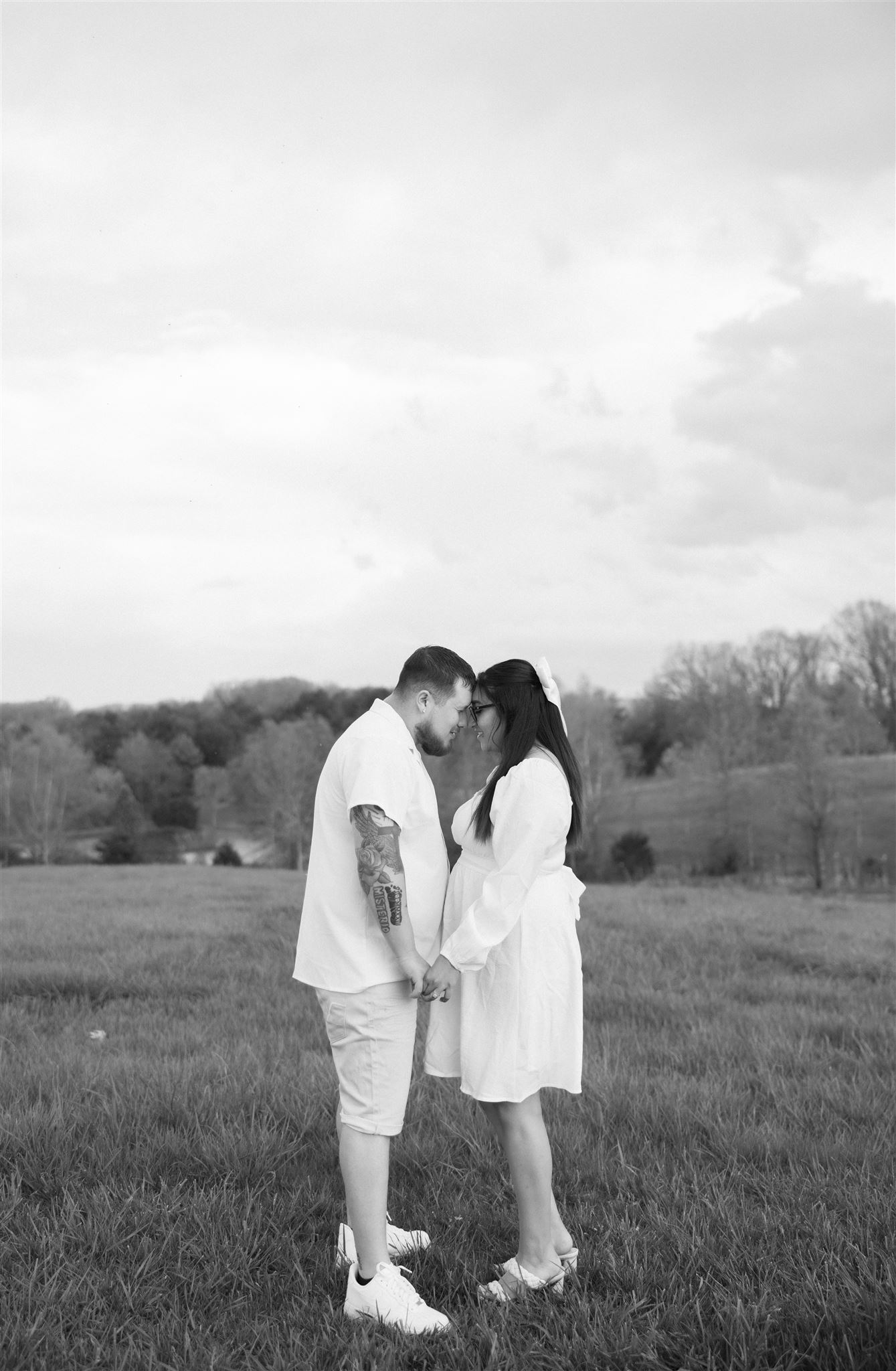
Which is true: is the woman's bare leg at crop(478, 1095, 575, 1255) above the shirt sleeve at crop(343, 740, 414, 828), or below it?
below

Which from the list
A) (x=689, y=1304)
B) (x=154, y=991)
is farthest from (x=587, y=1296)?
(x=154, y=991)

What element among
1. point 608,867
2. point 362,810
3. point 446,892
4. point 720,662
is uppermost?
point 720,662

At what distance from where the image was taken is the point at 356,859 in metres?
3.84

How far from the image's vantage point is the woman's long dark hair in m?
3.99

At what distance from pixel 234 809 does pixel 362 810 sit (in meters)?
59.9

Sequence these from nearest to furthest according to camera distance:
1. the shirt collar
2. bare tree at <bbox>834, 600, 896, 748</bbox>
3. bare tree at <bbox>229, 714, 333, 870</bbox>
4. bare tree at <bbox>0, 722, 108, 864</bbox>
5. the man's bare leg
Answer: the man's bare leg
the shirt collar
bare tree at <bbox>229, 714, 333, 870</bbox>
bare tree at <bbox>0, 722, 108, 864</bbox>
bare tree at <bbox>834, 600, 896, 748</bbox>

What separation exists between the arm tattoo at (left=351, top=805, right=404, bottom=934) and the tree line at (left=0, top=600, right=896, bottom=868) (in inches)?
1608

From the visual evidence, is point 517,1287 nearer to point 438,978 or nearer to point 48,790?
point 438,978

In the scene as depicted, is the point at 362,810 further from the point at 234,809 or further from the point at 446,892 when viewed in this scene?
the point at 234,809

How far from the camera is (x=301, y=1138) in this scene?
5.09 meters

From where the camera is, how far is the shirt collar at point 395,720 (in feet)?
12.6

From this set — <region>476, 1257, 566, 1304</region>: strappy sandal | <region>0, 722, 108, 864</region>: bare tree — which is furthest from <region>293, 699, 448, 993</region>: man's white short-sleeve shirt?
<region>0, 722, 108, 864</region>: bare tree

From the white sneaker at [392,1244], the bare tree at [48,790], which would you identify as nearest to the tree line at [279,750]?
the bare tree at [48,790]

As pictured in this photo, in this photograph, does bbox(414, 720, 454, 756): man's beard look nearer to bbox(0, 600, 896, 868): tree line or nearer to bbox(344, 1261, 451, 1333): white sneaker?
bbox(344, 1261, 451, 1333): white sneaker
